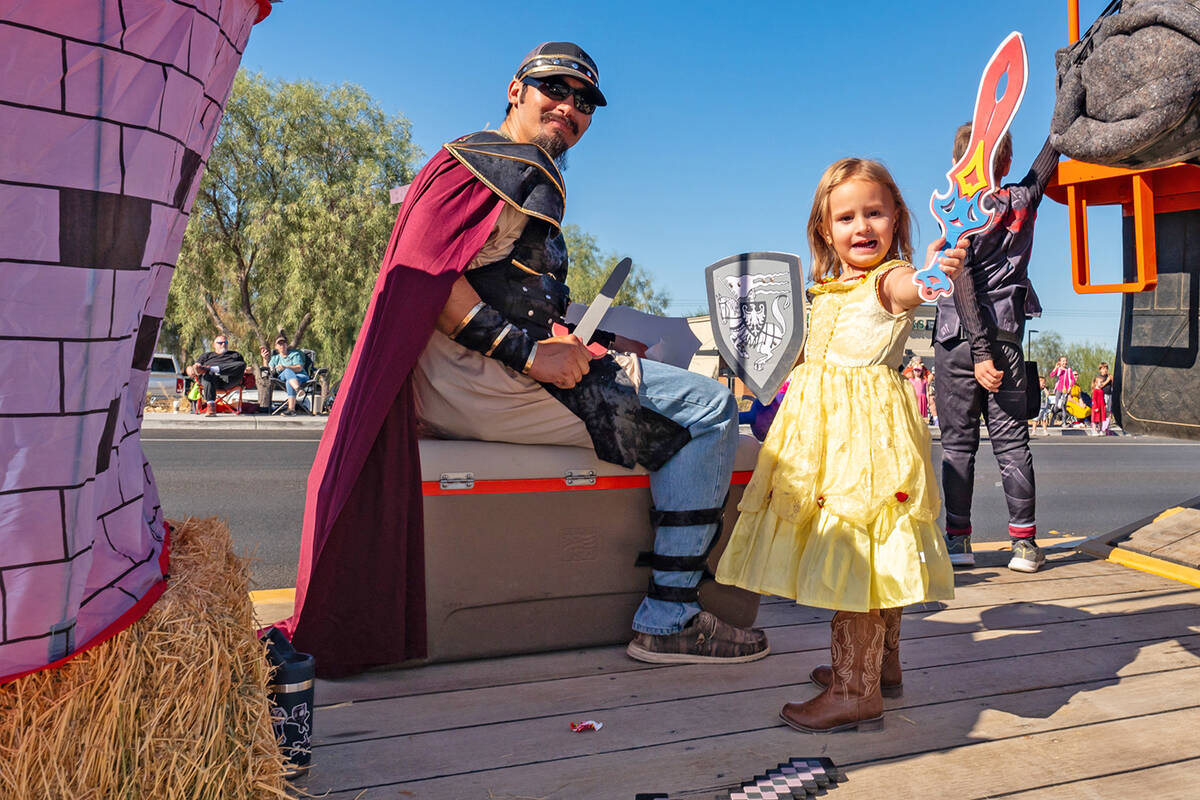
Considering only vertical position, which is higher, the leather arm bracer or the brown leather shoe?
the leather arm bracer

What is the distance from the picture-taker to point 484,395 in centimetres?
249

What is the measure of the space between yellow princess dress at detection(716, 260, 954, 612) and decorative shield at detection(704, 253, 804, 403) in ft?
3.73

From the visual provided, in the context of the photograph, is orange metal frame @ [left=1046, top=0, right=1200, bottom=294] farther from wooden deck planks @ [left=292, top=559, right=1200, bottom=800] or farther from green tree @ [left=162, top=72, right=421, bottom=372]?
green tree @ [left=162, top=72, right=421, bottom=372]

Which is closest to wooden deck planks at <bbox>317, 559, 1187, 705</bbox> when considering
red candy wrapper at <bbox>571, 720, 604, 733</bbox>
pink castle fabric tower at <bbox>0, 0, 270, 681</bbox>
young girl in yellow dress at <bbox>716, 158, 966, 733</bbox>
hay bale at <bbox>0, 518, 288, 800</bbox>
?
red candy wrapper at <bbox>571, 720, 604, 733</bbox>

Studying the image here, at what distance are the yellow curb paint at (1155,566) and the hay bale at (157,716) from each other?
347cm

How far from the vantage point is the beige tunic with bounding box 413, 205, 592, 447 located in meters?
2.49

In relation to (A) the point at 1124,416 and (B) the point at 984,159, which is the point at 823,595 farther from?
(A) the point at 1124,416

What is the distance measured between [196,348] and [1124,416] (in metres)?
28.7

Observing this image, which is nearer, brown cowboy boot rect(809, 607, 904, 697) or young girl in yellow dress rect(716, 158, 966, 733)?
young girl in yellow dress rect(716, 158, 966, 733)

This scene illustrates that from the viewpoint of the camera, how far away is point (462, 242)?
241 cm

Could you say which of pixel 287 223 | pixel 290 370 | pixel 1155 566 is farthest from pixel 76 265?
pixel 287 223

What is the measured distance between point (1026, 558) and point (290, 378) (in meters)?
17.0

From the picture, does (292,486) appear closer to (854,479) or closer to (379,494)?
(379,494)

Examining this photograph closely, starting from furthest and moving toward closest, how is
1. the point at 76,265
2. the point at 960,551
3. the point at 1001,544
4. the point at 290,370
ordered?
the point at 290,370 → the point at 1001,544 → the point at 960,551 → the point at 76,265
